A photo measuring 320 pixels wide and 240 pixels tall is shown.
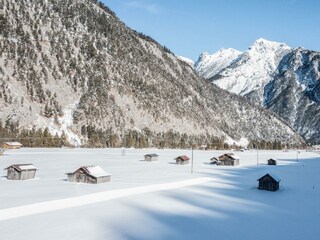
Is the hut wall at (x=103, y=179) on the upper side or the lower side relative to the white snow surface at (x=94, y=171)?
lower

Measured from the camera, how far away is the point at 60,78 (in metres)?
154

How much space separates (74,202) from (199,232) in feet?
50.7

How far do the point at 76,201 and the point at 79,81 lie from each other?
12346cm

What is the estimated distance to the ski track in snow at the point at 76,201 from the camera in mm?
35250

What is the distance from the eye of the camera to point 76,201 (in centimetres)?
4141

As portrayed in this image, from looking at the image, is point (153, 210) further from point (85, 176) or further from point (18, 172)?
point (18, 172)

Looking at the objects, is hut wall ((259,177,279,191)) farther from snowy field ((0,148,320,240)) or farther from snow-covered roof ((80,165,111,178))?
snow-covered roof ((80,165,111,178))

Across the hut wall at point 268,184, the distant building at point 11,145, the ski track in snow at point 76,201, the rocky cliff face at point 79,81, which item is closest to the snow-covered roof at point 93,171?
the ski track in snow at point 76,201

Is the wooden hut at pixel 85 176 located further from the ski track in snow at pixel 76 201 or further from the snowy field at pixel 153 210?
the ski track in snow at pixel 76 201

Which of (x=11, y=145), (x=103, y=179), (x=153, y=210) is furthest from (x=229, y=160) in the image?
(x=11, y=145)

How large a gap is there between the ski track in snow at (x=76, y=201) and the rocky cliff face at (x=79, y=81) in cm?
8929

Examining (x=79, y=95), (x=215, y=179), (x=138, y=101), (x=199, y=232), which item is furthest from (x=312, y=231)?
(x=138, y=101)

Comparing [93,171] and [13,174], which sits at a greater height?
[93,171]

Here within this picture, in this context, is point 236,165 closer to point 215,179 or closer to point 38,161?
point 215,179
